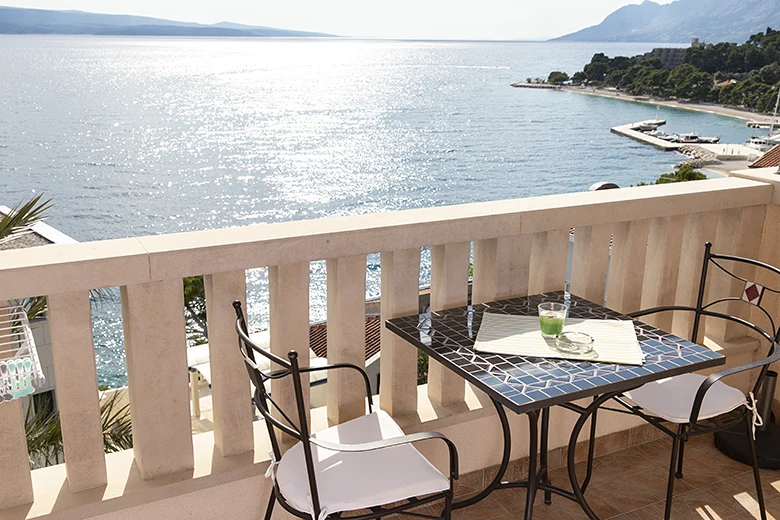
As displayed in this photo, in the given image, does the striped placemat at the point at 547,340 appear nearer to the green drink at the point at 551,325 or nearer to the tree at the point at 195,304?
the green drink at the point at 551,325

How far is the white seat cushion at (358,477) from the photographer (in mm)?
1736

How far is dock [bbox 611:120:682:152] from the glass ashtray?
6687 centimetres

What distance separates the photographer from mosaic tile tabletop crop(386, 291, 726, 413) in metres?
1.80

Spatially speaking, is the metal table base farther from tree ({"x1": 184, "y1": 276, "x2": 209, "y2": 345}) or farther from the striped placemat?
tree ({"x1": 184, "y1": 276, "x2": 209, "y2": 345})

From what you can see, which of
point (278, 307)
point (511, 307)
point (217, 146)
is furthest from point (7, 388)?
point (217, 146)

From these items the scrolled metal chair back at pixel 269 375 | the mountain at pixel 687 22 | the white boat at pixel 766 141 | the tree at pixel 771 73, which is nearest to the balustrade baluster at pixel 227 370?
the scrolled metal chair back at pixel 269 375

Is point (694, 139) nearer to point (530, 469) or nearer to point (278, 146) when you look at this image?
point (278, 146)

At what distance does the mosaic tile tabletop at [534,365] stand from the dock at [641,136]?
66830 mm

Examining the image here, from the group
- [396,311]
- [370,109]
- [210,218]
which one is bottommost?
[210,218]

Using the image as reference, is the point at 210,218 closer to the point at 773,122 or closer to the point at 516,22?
the point at 773,122

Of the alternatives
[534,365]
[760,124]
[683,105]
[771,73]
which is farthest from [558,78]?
[534,365]

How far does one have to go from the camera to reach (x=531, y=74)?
3856 inches

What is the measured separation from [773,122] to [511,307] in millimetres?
69263

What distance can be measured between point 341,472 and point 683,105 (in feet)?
263
